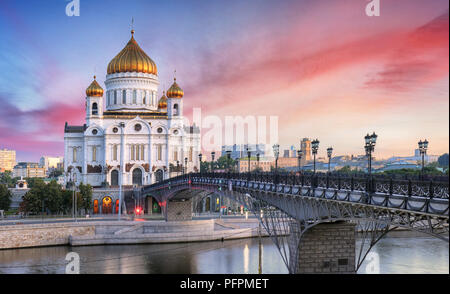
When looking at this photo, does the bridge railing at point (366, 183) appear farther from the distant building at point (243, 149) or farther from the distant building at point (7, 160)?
the distant building at point (7, 160)

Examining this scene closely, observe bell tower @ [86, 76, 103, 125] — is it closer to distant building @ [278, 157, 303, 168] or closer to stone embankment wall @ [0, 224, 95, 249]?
stone embankment wall @ [0, 224, 95, 249]

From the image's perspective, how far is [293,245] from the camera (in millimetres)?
28234

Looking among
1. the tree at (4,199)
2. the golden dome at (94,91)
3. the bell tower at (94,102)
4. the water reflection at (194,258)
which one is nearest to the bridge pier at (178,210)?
the water reflection at (194,258)

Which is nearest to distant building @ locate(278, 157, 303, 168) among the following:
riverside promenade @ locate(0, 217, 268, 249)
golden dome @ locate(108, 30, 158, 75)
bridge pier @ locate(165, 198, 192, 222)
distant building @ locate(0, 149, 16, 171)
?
golden dome @ locate(108, 30, 158, 75)

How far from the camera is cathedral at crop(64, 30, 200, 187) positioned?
243 ft

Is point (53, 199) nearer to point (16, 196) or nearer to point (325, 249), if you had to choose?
point (16, 196)

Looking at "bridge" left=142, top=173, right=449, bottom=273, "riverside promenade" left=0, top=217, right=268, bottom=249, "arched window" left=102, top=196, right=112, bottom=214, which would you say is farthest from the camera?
"arched window" left=102, top=196, right=112, bottom=214

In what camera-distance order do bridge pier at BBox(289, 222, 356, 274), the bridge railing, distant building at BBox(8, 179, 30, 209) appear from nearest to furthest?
the bridge railing < bridge pier at BBox(289, 222, 356, 274) < distant building at BBox(8, 179, 30, 209)

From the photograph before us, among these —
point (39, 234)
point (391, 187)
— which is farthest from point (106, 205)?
point (391, 187)

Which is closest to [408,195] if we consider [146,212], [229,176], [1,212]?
[229,176]

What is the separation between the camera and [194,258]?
139ft
